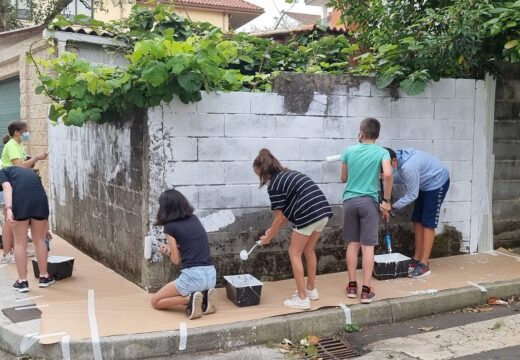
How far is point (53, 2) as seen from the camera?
50.5 ft

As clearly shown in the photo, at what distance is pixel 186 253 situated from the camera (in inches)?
189

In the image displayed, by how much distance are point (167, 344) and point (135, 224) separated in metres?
1.69

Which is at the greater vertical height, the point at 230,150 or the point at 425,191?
the point at 230,150

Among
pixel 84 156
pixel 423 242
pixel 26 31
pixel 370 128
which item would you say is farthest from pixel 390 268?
pixel 26 31

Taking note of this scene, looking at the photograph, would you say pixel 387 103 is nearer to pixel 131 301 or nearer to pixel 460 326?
pixel 460 326

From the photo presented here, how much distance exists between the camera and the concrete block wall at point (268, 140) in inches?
215

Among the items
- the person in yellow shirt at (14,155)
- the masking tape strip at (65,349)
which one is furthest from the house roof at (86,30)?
the masking tape strip at (65,349)

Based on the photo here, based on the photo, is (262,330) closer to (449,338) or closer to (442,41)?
(449,338)

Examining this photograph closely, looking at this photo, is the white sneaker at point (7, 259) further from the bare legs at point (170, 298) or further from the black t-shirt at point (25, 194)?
the bare legs at point (170, 298)

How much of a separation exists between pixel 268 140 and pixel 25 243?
8.96 feet

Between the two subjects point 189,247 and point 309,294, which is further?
point 309,294

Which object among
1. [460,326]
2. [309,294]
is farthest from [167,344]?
[460,326]

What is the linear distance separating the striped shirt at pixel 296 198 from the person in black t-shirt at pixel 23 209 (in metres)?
2.49

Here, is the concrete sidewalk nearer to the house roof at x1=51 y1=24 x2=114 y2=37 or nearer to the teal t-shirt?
the teal t-shirt
